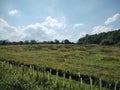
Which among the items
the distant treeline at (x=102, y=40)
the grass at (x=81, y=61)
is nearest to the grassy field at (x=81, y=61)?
the grass at (x=81, y=61)

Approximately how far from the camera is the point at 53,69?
187 ft

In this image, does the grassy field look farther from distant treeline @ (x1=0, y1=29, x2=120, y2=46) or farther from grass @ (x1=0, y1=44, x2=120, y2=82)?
distant treeline @ (x1=0, y1=29, x2=120, y2=46)

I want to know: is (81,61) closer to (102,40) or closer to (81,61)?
(81,61)

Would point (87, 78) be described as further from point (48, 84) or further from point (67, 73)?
point (48, 84)

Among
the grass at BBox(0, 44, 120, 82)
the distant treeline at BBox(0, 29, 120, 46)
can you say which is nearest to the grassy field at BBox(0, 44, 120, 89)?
the grass at BBox(0, 44, 120, 82)

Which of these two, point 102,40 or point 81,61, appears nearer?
point 81,61

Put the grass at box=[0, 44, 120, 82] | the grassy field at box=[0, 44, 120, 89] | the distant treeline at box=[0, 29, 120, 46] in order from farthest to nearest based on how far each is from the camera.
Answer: the distant treeline at box=[0, 29, 120, 46] < the grass at box=[0, 44, 120, 82] < the grassy field at box=[0, 44, 120, 89]

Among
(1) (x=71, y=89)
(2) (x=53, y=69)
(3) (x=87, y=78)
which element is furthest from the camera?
(2) (x=53, y=69)

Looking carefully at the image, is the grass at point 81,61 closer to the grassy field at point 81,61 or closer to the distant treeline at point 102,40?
the grassy field at point 81,61

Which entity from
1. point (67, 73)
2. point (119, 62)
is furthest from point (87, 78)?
point (119, 62)

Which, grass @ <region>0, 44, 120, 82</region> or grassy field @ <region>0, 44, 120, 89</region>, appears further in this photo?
grass @ <region>0, 44, 120, 82</region>

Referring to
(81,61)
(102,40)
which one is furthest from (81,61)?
(102,40)

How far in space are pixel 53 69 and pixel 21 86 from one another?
31.7 meters

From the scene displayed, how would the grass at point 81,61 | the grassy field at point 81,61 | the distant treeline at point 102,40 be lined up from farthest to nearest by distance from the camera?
1. the distant treeline at point 102,40
2. the grass at point 81,61
3. the grassy field at point 81,61
